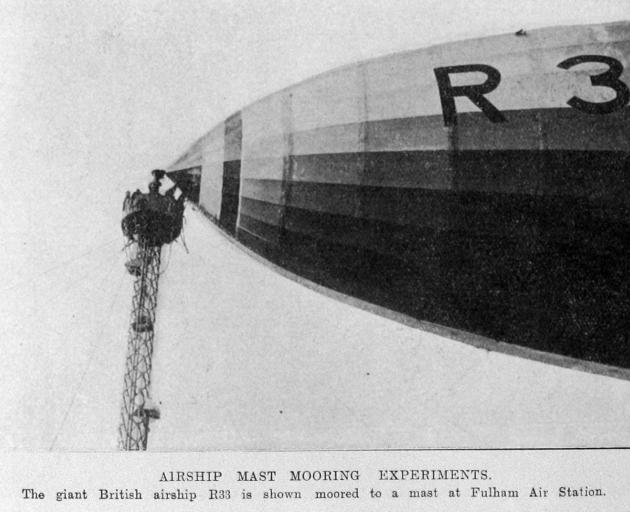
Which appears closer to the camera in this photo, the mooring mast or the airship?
the airship

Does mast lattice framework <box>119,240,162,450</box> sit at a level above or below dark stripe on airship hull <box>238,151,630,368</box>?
below

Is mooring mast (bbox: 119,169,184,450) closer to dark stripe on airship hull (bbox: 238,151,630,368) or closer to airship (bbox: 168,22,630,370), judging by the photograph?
airship (bbox: 168,22,630,370)

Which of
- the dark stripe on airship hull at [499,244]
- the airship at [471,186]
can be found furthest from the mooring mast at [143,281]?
the dark stripe on airship hull at [499,244]

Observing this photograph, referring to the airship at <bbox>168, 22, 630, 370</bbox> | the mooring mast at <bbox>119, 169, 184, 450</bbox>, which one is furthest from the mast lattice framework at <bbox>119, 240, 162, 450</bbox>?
the airship at <bbox>168, 22, 630, 370</bbox>

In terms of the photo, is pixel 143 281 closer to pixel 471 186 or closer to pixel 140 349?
pixel 140 349

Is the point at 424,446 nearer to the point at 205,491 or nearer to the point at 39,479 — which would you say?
the point at 205,491

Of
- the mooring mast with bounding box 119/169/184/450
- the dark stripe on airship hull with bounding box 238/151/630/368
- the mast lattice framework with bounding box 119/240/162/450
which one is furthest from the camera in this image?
the mast lattice framework with bounding box 119/240/162/450

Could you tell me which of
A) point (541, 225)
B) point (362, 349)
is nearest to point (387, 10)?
point (541, 225)
